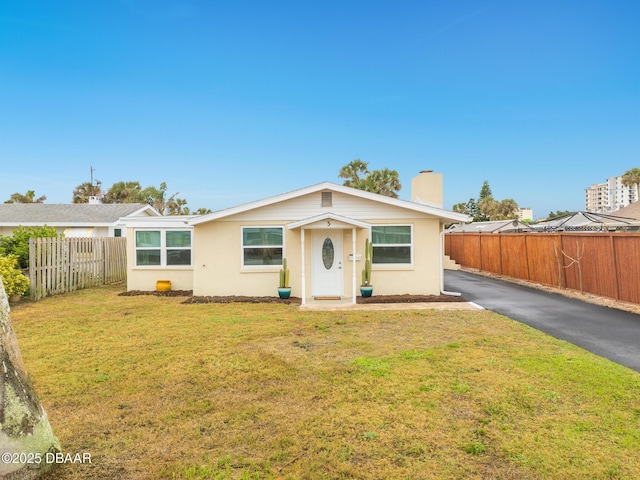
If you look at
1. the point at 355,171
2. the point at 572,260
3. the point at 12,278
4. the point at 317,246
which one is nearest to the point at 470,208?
the point at 355,171

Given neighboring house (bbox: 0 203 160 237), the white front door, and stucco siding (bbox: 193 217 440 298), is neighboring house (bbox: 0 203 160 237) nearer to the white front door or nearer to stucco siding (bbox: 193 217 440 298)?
stucco siding (bbox: 193 217 440 298)

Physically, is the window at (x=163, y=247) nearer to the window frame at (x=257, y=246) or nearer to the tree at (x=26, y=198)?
the window frame at (x=257, y=246)

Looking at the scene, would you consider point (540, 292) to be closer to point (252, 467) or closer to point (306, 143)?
point (252, 467)

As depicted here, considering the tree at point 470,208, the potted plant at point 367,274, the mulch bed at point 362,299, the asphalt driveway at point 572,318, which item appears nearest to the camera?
the asphalt driveway at point 572,318

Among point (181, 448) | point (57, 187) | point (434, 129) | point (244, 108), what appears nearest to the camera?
point (181, 448)

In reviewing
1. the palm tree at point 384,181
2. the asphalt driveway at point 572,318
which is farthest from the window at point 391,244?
the palm tree at point 384,181

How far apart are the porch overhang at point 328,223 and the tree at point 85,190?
1782 inches

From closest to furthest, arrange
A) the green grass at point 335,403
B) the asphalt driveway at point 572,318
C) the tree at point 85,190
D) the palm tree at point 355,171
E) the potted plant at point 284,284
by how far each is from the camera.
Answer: the green grass at point 335,403, the asphalt driveway at point 572,318, the potted plant at point 284,284, the palm tree at point 355,171, the tree at point 85,190

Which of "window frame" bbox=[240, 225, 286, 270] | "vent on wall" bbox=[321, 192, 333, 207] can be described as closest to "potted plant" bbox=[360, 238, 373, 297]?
"vent on wall" bbox=[321, 192, 333, 207]

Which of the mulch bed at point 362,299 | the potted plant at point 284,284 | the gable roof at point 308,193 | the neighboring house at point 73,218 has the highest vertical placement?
the neighboring house at point 73,218

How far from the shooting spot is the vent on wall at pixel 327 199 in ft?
39.9

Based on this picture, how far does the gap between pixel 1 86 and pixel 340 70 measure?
19163 millimetres

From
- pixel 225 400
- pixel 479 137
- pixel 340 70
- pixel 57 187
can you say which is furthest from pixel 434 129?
pixel 57 187

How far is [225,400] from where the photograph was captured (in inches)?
177
